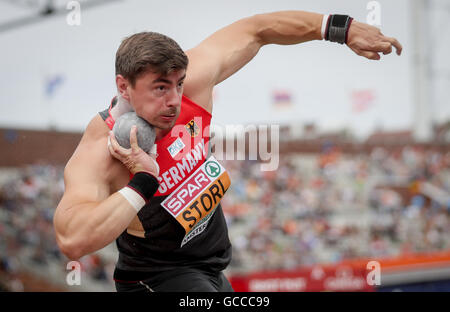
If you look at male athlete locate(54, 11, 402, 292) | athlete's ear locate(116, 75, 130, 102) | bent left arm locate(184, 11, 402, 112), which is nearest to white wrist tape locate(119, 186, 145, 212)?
male athlete locate(54, 11, 402, 292)

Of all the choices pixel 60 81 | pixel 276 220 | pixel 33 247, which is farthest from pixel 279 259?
pixel 60 81

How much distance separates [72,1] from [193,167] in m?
1.86

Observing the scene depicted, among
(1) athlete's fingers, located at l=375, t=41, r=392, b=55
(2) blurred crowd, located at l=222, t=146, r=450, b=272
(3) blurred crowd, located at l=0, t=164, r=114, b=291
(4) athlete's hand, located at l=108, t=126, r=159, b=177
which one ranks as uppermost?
(1) athlete's fingers, located at l=375, t=41, r=392, b=55

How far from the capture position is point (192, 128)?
2963mm

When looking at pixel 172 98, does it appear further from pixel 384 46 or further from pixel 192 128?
pixel 384 46

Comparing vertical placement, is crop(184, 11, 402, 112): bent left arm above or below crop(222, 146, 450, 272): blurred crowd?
above

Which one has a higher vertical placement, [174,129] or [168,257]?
[174,129]

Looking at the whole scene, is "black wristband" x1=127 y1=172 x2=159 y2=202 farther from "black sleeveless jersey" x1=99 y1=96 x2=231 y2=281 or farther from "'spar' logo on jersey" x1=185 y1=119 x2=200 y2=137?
"'spar' logo on jersey" x1=185 y1=119 x2=200 y2=137

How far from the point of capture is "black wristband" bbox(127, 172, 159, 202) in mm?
2383

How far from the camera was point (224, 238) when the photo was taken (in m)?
3.26

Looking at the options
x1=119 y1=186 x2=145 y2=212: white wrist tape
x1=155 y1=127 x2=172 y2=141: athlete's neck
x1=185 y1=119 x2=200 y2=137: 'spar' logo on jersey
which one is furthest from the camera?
x1=185 y1=119 x2=200 y2=137: 'spar' logo on jersey

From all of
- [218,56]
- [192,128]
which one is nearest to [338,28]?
[218,56]

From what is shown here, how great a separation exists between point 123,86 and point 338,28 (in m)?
1.56

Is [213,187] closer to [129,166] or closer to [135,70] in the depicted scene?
[129,166]
